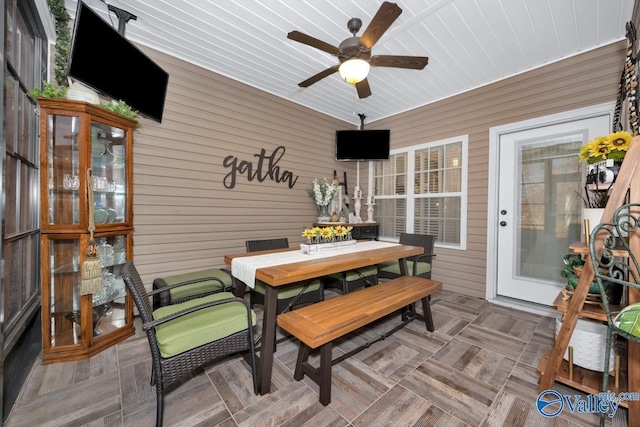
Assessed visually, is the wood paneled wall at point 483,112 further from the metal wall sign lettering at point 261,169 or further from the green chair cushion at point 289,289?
the green chair cushion at point 289,289

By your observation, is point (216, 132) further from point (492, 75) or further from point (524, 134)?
point (524, 134)

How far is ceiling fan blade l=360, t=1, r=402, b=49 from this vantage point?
1.73 m

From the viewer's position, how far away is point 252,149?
372cm

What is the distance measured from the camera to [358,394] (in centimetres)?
174

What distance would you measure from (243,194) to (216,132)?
0.90 metres

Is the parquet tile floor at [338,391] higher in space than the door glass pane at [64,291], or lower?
lower

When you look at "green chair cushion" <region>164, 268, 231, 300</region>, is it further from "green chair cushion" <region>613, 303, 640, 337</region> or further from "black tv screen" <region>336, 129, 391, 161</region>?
"black tv screen" <region>336, 129, 391, 161</region>

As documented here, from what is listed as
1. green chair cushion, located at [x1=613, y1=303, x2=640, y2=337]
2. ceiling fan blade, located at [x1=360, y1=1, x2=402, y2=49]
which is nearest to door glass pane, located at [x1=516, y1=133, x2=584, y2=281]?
green chair cushion, located at [x1=613, y1=303, x2=640, y2=337]

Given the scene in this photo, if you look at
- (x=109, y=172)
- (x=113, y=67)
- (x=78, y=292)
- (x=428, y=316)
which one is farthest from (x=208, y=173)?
(x=428, y=316)

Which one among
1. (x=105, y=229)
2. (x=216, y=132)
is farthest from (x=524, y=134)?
(x=105, y=229)

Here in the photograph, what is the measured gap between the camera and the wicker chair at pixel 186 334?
1444 mm

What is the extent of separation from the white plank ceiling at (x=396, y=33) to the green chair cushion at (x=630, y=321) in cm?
249

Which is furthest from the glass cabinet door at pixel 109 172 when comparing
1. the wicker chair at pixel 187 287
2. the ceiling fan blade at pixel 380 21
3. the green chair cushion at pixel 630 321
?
the green chair cushion at pixel 630 321

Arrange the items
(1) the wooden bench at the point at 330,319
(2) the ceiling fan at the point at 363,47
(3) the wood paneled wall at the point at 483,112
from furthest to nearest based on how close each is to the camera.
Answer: (3) the wood paneled wall at the point at 483,112, (2) the ceiling fan at the point at 363,47, (1) the wooden bench at the point at 330,319
